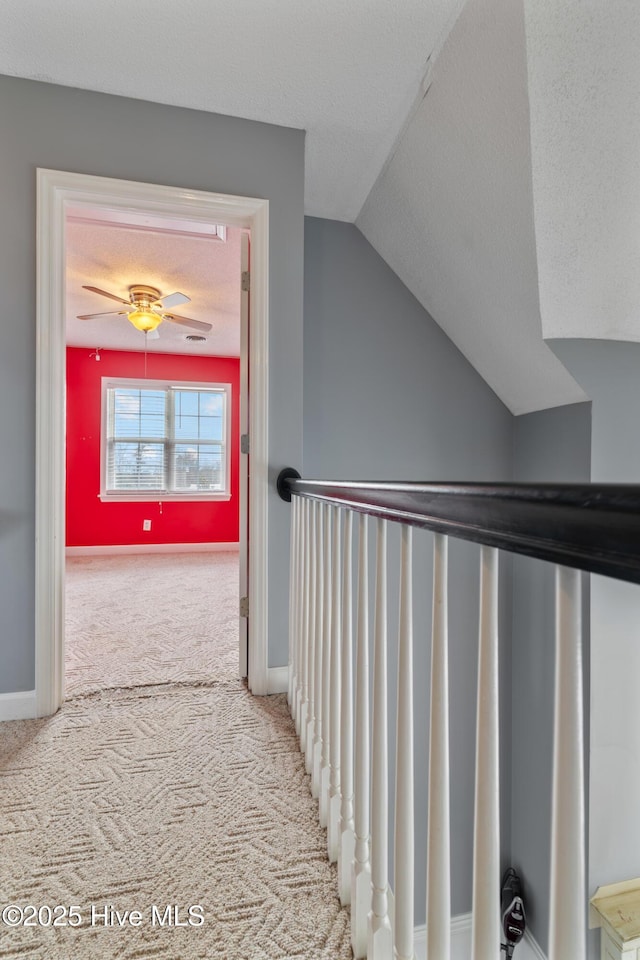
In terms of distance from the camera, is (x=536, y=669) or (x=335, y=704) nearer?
(x=335, y=704)

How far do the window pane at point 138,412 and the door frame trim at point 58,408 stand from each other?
3.97 m

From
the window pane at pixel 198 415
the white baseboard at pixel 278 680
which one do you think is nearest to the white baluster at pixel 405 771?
the white baseboard at pixel 278 680

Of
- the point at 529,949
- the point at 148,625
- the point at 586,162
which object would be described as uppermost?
the point at 586,162

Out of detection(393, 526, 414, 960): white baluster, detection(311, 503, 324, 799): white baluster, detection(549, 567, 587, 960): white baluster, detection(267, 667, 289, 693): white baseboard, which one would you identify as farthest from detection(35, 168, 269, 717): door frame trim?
detection(549, 567, 587, 960): white baluster

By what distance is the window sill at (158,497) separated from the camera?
5652 millimetres

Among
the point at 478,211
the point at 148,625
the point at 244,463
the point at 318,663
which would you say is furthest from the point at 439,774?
the point at 148,625

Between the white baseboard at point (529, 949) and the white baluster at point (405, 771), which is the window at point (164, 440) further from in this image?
the white baluster at point (405, 771)

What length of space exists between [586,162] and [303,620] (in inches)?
70.2

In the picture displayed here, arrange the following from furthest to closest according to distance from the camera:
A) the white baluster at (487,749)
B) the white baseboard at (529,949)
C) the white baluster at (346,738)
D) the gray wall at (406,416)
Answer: the gray wall at (406,416) → the white baseboard at (529,949) → the white baluster at (346,738) → the white baluster at (487,749)

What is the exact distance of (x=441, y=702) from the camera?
0.63 meters

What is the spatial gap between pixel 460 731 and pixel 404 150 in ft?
9.56

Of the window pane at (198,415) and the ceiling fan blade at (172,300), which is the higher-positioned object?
the ceiling fan blade at (172,300)

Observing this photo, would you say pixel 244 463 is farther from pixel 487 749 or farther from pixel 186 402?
pixel 186 402

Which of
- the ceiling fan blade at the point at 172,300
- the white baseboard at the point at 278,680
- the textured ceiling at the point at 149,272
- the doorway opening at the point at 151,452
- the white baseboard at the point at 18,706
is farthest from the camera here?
the ceiling fan blade at the point at 172,300
